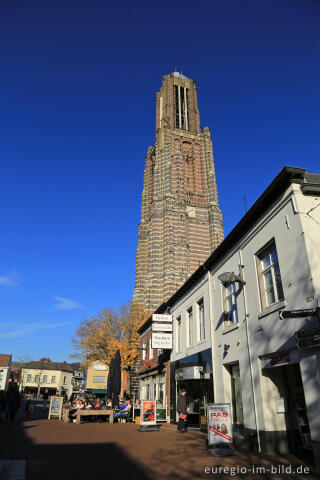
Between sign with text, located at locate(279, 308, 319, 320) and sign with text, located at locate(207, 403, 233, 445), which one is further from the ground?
sign with text, located at locate(279, 308, 319, 320)

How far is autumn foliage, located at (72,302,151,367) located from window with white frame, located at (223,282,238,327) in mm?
26530

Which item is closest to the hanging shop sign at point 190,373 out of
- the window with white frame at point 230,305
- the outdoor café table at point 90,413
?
the window with white frame at point 230,305

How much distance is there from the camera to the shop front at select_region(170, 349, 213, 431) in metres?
14.1

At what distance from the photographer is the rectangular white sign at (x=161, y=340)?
19281 mm

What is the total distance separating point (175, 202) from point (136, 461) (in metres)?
55.9

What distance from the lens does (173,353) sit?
19469 millimetres

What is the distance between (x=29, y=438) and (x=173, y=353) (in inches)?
382

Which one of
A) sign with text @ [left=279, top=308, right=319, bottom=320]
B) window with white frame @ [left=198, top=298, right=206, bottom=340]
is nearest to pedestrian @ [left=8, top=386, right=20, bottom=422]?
window with white frame @ [left=198, top=298, right=206, bottom=340]

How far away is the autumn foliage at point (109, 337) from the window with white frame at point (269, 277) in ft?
97.2

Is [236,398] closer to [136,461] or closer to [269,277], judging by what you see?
[269,277]

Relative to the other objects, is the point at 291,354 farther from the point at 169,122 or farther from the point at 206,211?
the point at 169,122

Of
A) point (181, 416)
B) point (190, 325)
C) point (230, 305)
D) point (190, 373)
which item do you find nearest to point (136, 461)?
point (230, 305)

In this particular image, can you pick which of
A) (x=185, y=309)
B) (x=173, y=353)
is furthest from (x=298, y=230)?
(x=173, y=353)

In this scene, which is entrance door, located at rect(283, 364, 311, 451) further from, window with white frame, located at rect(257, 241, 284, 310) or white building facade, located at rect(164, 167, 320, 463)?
window with white frame, located at rect(257, 241, 284, 310)
